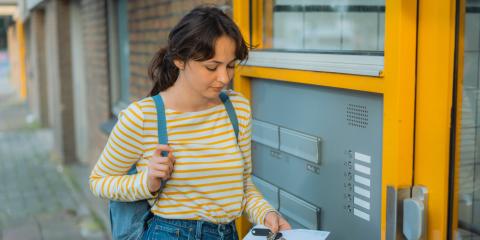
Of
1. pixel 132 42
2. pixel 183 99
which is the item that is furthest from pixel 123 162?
pixel 132 42

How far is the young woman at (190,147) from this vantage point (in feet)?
6.06

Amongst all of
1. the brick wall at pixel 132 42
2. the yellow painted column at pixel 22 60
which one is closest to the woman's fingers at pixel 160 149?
the brick wall at pixel 132 42

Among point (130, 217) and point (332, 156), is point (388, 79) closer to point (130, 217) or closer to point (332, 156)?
point (332, 156)

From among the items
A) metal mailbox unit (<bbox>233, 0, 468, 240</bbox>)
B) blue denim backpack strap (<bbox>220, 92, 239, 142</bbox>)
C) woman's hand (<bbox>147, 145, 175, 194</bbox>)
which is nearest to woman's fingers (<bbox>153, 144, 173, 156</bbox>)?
woman's hand (<bbox>147, 145, 175, 194</bbox>)

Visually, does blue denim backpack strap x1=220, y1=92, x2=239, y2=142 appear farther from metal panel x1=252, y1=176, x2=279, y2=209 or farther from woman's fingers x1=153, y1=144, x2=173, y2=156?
metal panel x1=252, y1=176, x2=279, y2=209

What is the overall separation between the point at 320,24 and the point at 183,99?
80.4 inches

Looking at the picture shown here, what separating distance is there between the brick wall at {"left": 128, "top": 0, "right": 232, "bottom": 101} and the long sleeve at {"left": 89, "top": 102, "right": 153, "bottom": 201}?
1.57m

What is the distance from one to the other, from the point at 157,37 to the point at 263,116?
172cm

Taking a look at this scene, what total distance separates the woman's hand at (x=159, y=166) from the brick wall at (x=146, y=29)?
1639 mm

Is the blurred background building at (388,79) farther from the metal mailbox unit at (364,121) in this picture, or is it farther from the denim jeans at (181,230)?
the denim jeans at (181,230)

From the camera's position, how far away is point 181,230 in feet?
6.42

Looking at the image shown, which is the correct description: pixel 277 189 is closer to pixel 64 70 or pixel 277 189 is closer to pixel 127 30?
pixel 127 30

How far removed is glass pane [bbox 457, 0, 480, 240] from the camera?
175 centimetres

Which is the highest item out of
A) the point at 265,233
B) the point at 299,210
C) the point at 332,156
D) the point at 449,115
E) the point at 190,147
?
the point at 449,115
